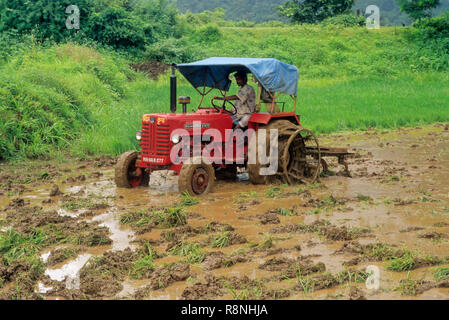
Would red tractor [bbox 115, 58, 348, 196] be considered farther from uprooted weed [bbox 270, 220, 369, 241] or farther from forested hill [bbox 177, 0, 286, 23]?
forested hill [bbox 177, 0, 286, 23]

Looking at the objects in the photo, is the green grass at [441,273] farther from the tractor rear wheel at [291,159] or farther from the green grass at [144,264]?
the tractor rear wheel at [291,159]

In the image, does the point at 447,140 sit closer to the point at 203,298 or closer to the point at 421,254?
the point at 421,254

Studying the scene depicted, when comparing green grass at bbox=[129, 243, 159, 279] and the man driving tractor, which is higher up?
the man driving tractor

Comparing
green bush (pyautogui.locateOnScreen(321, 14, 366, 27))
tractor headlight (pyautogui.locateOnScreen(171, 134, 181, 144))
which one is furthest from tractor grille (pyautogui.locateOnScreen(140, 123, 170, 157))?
green bush (pyautogui.locateOnScreen(321, 14, 366, 27))

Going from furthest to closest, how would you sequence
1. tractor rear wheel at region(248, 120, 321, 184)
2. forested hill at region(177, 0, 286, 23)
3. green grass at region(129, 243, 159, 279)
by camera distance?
forested hill at region(177, 0, 286, 23) < tractor rear wheel at region(248, 120, 321, 184) < green grass at region(129, 243, 159, 279)

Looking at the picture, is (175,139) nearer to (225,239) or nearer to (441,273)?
(225,239)

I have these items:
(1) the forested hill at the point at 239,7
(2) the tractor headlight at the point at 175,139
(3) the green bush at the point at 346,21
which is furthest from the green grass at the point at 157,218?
(1) the forested hill at the point at 239,7

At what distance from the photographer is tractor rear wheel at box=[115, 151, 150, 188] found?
8797 millimetres

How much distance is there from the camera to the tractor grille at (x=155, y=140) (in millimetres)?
8375

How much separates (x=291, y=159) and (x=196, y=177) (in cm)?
191

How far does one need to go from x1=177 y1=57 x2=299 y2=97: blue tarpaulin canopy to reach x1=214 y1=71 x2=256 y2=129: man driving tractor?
6.8 inches

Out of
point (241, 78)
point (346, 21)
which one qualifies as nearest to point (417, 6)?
point (346, 21)

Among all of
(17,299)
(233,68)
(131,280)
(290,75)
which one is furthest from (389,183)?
(17,299)

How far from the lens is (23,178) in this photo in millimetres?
9719
